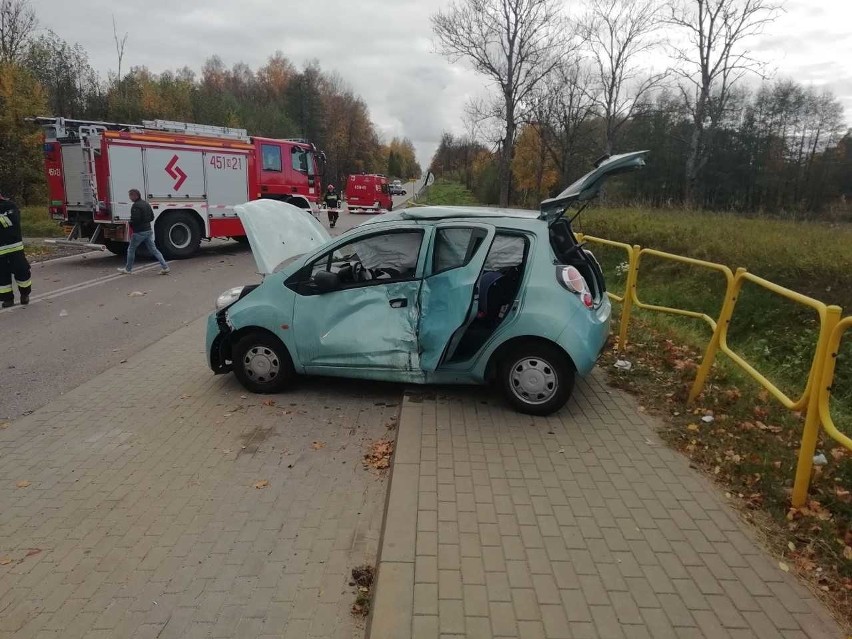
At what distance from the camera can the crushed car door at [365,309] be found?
16.5 ft

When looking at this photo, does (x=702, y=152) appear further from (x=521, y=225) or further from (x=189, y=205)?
(x=521, y=225)

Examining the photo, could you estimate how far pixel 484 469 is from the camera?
4023 mm

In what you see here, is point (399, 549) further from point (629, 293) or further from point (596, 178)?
point (629, 293)

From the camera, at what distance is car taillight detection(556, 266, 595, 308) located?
4.76m

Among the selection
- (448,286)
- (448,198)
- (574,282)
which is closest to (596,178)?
(574,282)

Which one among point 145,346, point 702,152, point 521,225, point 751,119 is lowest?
point 145,346

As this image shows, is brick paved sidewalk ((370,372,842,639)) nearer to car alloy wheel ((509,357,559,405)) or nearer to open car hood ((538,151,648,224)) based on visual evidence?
car alloy wheel ((509,357,559,405))

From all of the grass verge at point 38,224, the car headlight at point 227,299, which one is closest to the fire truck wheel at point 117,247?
the grass verge at point 38,224

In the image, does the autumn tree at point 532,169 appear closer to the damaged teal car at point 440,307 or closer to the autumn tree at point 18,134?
the autumn tree at point 18,134

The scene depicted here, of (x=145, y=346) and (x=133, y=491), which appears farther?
(x=145, y=346)

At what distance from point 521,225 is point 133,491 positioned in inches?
138

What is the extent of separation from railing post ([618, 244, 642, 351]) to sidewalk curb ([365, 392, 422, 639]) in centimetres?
326

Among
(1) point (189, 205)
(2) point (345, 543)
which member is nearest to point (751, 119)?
(1) point (189, 205)

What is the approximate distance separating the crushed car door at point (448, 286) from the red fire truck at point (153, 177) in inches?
450
